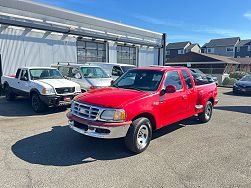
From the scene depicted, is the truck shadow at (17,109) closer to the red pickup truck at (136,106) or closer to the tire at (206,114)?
the red pickup truck at (136,106)

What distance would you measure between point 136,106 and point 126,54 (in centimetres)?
1666

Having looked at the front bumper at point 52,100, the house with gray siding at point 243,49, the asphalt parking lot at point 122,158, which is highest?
the house with gray siding at point 243,49

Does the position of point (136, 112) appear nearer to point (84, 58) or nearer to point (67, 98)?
point (67, 98)

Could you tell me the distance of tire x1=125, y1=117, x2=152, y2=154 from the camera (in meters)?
4.48

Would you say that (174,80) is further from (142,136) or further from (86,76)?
(86,76)

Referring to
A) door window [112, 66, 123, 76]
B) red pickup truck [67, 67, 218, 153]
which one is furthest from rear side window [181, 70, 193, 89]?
door window [112, 66, 123, 76]

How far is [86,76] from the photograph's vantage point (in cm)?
1021

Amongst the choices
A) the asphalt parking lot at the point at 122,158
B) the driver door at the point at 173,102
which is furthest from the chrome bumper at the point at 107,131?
the driver door at the point at 173,102

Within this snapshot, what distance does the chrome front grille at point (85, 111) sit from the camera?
14.5 feet

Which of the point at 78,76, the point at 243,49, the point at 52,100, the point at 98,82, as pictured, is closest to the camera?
the point at 52,100

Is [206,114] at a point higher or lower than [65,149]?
higher

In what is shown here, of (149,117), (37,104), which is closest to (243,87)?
(149,117)

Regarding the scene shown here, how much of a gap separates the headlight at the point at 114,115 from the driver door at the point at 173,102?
1.16m

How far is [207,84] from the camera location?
7.32 meters
